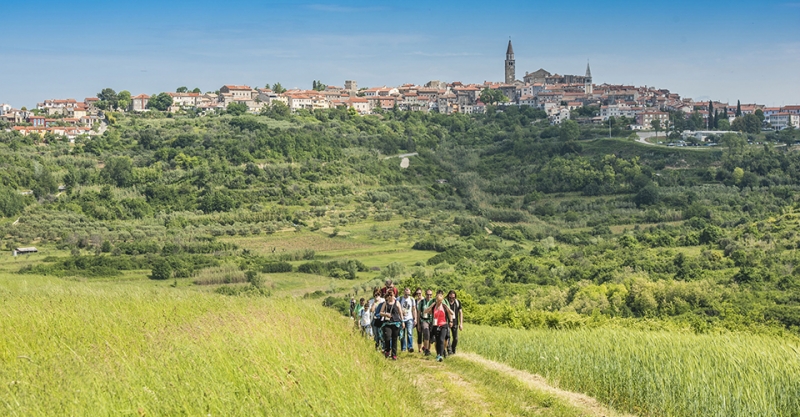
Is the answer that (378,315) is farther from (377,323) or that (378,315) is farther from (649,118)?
(649,118)

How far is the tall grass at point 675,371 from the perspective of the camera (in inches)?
346

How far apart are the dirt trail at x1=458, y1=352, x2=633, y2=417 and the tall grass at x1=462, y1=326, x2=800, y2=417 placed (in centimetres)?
17

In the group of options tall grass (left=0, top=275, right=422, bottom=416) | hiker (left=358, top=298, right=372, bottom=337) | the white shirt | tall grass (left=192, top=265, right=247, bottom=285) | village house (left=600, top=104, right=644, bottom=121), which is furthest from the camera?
village house (left=600, top=104, right=644, bottom=121)

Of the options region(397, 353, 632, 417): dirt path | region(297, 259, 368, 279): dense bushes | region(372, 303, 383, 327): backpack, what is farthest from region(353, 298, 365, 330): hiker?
region(297, 259, 368, 279): dense bushes

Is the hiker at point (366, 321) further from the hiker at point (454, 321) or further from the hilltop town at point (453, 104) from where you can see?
the hilltop town at point (453, 104)

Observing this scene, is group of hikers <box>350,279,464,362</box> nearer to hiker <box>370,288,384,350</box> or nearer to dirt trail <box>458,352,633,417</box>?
hiker <box>370,288,384,350</box>

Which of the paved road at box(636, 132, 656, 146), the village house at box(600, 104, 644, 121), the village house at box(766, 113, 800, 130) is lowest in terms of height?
the paved road at box(636, 132, 656, 146)

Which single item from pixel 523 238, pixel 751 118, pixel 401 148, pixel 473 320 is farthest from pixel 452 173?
pixel 473 320

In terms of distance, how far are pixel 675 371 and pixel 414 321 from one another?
5.04 metres

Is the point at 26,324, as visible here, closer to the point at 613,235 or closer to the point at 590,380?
the point at 590,380

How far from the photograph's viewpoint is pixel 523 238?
64.8 m

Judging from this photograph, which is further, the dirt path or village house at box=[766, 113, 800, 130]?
village house at box=[766, 113, 800, 130]

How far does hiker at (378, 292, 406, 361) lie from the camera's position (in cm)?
1280

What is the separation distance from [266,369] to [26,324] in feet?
16.0
